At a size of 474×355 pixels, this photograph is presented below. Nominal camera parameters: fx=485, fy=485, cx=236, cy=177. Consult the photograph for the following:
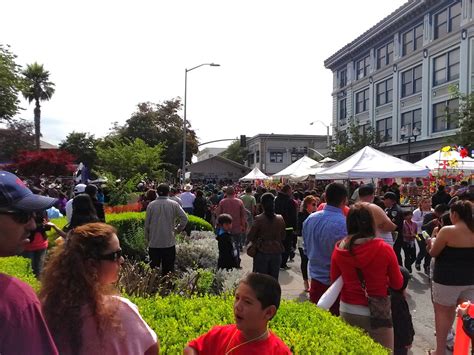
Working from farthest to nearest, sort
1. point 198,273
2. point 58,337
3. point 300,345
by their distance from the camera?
1. point 198,273
2. point 300,345
3. point 58,337

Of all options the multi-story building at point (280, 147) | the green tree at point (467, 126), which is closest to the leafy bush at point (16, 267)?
the green tree at point (467, 126)

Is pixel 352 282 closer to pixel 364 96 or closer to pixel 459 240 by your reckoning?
pixel 459 240

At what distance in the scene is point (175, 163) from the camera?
51.4m

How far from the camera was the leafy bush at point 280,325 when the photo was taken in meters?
3.08

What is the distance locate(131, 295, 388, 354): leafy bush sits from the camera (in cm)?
308

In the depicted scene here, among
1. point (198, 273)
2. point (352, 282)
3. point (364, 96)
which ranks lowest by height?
point (198, 273)

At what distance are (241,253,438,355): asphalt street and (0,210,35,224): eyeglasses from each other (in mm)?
5098

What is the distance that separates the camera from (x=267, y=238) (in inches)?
283

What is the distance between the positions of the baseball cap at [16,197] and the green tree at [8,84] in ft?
76.1

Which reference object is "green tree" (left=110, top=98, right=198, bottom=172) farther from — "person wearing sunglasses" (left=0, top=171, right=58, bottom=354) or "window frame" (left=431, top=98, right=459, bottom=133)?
"person wearing sunglasses" (left=0, top=171, right=58, bottom=354)

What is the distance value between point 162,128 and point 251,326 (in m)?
49.9

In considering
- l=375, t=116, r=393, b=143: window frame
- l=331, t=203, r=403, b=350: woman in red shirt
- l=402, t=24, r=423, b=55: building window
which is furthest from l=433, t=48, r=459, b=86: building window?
l=331, t=203, r=403, b=350: woman in red shirt

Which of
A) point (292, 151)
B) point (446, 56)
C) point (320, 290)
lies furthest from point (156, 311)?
point (292, 151)

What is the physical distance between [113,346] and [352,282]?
7.98ft
